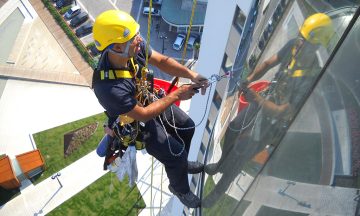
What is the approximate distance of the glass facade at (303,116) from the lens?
2.85 m

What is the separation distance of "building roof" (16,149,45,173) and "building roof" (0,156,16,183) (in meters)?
0.59

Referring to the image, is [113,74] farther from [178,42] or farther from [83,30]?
[83,30]

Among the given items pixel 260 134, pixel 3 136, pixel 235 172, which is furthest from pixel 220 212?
pixel 3 136

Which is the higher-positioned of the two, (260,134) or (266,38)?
(266,38)

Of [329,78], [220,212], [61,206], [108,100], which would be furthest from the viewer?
[61,206]

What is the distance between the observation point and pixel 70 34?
31.7 metres

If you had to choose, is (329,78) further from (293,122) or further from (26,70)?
(26,70)

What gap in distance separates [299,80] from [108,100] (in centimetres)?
393

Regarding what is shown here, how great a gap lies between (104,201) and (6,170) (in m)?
5.67

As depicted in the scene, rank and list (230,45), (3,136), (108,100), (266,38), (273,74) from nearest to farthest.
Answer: (273,74) → (266,38) → (108,100) → (230,45) → (3,136)

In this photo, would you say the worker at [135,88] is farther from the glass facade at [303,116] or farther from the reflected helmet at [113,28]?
the glass facade at [303,116]

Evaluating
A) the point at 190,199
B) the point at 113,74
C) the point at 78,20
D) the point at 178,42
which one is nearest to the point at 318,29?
the point at 113,74

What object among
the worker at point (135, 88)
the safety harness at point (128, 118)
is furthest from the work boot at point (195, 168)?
the safety harness at point (128, 118)

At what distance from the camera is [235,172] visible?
198 inches
